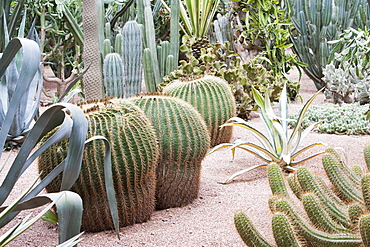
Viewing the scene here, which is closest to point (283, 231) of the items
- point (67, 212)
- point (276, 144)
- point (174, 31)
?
point (67, 212)

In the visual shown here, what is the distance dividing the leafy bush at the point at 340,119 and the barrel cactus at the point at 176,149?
2336 mm

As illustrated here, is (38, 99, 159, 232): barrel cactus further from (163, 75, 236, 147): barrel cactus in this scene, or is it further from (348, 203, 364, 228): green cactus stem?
(163, 75, 236, 147): barrel cactus

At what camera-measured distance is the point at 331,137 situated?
5.27 metres

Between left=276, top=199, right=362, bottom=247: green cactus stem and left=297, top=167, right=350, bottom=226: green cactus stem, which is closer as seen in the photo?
left=276, top=199, right=362, bottom=247: green cactus stem

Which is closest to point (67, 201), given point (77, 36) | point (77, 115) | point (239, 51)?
point (77, 115)

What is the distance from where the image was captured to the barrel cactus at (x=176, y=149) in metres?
3.18

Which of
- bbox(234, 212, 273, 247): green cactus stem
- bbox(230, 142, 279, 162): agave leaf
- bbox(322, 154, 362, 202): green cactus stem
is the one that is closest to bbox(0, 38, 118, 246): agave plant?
bbox(234, 212, 273, 247): green cactus stem

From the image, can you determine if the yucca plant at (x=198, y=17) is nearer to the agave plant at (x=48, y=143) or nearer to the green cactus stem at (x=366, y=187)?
the green cactus stem at (x=366, y=187)

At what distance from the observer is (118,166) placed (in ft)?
8.89

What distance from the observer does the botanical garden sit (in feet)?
Answer: 5.11

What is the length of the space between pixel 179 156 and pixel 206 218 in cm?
47

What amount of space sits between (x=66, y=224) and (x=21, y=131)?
144 inches

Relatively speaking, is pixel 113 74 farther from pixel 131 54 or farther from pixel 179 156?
pixel 179 156

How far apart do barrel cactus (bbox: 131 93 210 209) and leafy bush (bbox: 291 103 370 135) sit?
234 centimetres
